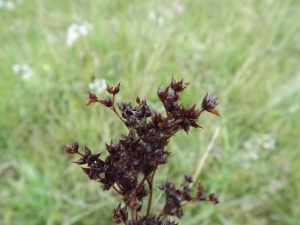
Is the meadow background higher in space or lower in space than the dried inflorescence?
higher

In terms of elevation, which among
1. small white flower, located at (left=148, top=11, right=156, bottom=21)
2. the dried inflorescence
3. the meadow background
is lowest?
the dried inflorescence

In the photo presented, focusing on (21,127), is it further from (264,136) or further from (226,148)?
(264,136)

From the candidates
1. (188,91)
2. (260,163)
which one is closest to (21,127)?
→ (188,91)

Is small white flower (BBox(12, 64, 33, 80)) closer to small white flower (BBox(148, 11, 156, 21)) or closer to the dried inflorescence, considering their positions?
small white flower (BBox(148, 11, 156, 21))

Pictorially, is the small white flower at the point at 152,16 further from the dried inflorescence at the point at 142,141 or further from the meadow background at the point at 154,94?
the dried inflorescence at the point at 142,141

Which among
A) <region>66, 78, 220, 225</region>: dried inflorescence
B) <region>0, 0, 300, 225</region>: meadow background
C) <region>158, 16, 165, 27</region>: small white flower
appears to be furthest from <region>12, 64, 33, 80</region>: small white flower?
<region>66, 78, 220, 225</region>: dried inflorescence

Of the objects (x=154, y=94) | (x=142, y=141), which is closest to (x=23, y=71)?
(x=154, y=94)

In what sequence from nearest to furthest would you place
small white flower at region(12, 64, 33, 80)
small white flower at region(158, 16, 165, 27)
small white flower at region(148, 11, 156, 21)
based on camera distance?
small white flower at region(12, 64, 33, 80) → small white flower at region(158, 16, 165, 27) → small white flower at region(148, 11, 156, 21)
